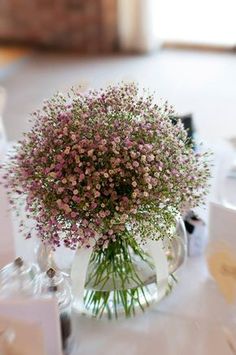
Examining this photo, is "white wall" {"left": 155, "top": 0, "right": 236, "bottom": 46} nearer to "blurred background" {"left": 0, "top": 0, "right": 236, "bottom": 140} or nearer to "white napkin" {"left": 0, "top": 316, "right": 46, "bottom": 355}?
"blurred background" {"left": 0, "top": 0, "right": 236, "bottom": 140}

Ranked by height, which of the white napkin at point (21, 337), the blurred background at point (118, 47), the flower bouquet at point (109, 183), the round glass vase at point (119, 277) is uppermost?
the blurred background at point (118, 47)

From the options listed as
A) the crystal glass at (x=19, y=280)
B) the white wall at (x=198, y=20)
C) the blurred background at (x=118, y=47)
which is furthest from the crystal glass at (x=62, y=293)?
the white wall at (x=198, y=20)

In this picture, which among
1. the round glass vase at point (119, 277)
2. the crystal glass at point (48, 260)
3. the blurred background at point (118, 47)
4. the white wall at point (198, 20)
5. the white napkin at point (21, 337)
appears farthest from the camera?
the white wall at point (198, 20)

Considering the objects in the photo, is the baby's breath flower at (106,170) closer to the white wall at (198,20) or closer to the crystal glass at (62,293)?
the crystal glass at (62,293)

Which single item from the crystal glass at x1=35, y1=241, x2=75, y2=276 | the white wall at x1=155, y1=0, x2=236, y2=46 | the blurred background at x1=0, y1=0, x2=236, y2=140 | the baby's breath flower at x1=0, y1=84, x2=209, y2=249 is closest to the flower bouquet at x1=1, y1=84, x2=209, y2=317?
the baby's breath flower at x1=0, y1=84, x2=209, y2=249

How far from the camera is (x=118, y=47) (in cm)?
535

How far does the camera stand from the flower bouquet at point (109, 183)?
93 cm

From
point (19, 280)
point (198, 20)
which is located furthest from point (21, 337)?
point (198, 20)

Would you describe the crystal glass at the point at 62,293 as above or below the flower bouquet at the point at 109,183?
below

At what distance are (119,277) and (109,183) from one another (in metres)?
0.20

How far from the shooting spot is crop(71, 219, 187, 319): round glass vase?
1.01 meters

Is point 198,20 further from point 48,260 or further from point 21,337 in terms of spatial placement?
point 21,337

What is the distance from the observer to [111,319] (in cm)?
106

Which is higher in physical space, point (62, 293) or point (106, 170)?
point (106, 170)
